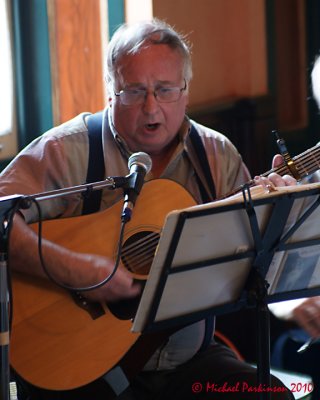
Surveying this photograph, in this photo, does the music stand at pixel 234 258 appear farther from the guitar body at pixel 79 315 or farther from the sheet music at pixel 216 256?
the guitar body at pixel 79 315

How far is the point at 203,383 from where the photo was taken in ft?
8.62

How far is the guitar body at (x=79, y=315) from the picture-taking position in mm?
2430

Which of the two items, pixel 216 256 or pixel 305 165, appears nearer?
pixel 216 256

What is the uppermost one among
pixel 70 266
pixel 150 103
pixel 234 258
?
pixel 150 103

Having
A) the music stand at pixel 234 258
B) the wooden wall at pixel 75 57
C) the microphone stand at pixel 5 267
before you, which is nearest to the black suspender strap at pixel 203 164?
the music stand at pixel 234 258

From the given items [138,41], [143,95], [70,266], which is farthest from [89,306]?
[138,41]

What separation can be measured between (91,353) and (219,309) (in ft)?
1.48

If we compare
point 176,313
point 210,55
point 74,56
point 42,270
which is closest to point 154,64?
point 42,270

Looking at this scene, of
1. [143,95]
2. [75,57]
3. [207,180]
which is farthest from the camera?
[75,57]

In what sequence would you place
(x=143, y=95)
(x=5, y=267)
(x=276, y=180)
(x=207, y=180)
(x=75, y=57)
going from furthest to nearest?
(x=75, y=57), (x=207, y=180), (x=143, y=95), (x=276, y=180), (x=5, y=267)

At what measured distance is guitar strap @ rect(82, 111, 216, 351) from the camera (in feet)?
8.72

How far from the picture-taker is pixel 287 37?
474 centimetres

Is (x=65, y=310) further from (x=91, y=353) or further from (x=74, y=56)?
(x=74, y=56)

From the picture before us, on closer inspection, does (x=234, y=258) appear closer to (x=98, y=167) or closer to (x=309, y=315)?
(x=309, y=315)
